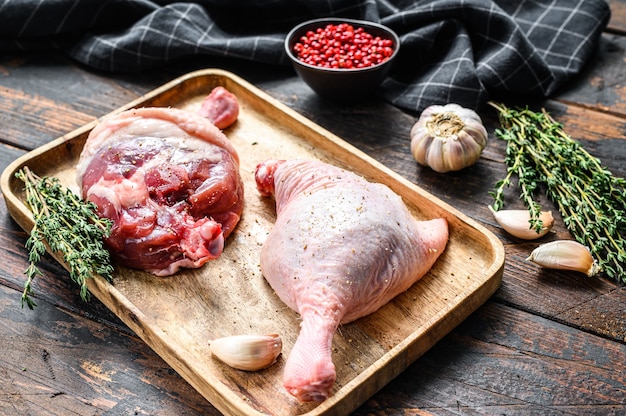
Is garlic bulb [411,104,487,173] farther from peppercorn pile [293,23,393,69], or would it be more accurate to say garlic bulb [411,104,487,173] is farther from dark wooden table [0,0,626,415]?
peppercorn pile [293,23,393,69]

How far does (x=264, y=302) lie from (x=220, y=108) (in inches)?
47.1

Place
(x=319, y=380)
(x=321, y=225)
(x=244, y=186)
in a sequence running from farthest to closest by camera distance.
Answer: (x=244, y=186) → (x=321, y=225) → (x=319, y=380)

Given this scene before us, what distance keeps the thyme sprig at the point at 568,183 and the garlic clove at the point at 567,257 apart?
2.2 inches

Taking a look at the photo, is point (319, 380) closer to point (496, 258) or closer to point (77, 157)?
point (496, 258)

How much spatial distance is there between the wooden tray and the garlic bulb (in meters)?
0.28

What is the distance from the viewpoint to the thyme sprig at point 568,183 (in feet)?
9.71

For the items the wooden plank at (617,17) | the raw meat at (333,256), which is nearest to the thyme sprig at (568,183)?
the raw meat at (333,256)

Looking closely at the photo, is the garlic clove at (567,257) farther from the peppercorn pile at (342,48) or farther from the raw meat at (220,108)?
the raw meat at (220,108)

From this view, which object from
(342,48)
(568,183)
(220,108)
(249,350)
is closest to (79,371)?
(249,350)

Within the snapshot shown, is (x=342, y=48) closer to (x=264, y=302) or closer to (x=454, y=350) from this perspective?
(x=264, y=302)

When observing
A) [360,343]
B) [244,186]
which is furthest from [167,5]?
[360,343]

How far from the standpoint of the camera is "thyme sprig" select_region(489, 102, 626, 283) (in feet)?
9.71

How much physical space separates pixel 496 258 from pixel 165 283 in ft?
4.30

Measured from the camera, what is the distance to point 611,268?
9.42 feet
